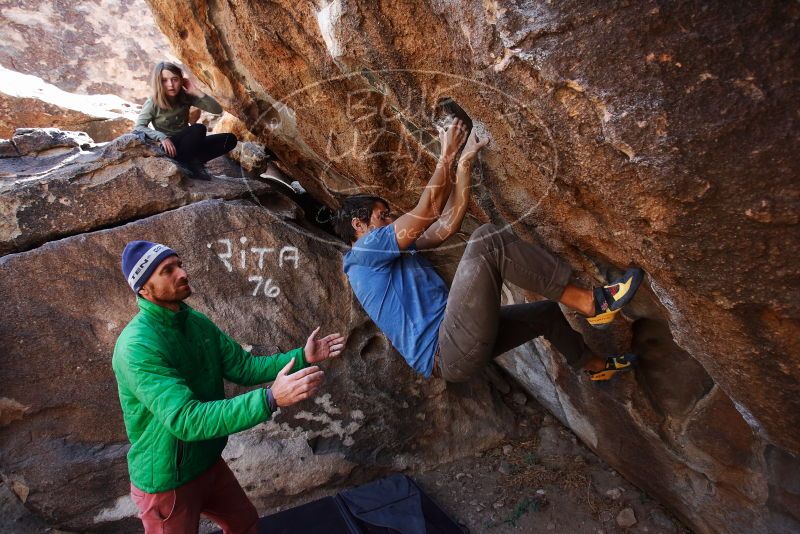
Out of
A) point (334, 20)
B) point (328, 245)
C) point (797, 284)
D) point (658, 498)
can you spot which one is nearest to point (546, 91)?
point (797, 284)

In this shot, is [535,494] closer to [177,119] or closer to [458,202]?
[458,202]

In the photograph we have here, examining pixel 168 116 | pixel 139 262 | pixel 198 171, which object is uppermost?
pixel 168 116

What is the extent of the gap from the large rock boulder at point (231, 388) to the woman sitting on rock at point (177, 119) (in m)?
0.72

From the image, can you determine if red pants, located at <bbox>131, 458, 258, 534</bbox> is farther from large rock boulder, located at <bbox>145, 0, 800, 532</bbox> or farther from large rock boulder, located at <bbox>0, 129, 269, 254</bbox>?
large rock boulder, located at <bbox>0, 129, 269, 254</bbox>

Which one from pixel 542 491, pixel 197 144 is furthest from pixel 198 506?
pixel 197 144

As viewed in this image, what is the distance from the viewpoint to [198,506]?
230 cm

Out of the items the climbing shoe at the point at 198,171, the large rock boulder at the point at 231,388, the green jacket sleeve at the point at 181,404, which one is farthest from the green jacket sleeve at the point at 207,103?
the green jacket sleeve at the point at 181,404

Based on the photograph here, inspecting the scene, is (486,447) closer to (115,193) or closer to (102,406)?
(102,406)

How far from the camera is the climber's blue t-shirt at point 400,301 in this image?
266 centimetres

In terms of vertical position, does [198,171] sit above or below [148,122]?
below

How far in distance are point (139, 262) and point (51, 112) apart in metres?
6.65

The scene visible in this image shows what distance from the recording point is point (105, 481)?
350cm

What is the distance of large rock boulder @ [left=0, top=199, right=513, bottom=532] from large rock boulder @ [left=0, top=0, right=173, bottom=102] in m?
13.9

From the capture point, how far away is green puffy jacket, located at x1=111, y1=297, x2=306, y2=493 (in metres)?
1.81
